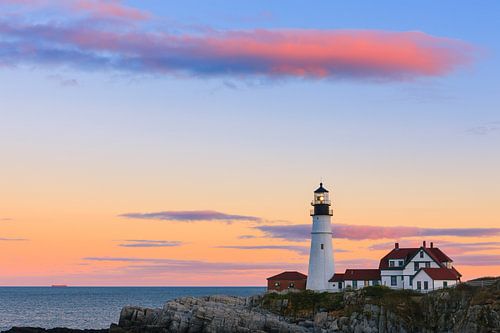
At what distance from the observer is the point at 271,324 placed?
192 feet

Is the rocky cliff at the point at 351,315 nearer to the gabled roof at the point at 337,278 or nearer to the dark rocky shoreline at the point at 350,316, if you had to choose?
the dark rocky shoreline at the point at 350,316

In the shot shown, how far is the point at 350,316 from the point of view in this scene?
201 feet

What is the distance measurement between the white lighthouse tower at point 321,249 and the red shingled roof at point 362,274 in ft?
5.47

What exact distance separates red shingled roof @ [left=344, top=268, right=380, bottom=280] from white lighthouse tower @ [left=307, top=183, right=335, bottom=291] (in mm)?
1667

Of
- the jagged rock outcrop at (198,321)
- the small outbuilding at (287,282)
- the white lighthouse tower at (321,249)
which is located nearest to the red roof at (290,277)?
the small outbuilding at (287,282)

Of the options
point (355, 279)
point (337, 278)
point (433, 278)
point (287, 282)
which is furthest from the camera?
point (287, 282)

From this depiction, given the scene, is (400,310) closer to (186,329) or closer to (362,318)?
(362,318)

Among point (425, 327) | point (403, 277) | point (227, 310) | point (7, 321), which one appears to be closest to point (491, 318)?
point (425, 327)

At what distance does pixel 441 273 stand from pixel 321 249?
11565 mm

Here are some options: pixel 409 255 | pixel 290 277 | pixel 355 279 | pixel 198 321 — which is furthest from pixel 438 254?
pixel 198 321

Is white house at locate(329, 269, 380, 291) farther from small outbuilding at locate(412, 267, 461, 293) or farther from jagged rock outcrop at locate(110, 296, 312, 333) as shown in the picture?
jagged rock outcrop at locate(110, 296, 312, 333)

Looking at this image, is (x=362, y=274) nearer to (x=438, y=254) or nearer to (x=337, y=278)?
(x=337, y=278)

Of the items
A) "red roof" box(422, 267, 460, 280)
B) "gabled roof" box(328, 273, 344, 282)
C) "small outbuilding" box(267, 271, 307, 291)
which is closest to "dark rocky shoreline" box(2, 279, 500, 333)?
"red roof" box(422, 267, 460, 280)

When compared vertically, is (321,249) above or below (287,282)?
above
